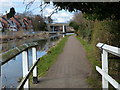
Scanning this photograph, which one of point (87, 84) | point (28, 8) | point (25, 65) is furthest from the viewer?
point (87, 84)

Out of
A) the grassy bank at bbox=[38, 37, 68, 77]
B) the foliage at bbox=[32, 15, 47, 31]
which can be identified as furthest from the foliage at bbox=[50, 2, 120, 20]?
the grassy bank at bbox=[38, 37, 68, 77]

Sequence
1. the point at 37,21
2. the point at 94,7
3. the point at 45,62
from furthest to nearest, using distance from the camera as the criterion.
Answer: the point at 37,21 < the point at 45,62 < the point at 94,7

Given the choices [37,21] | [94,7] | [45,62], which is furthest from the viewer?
[37,21]

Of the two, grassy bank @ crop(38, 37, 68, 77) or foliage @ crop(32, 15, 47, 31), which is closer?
foliage @ crop(32, 15, 47, 31)

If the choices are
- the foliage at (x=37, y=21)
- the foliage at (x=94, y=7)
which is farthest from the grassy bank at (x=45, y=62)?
the foliage at (x=94, y=7)

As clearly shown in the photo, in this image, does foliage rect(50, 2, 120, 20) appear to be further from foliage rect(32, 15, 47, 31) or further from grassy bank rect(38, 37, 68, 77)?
grassy bank rect(38, 37, 68, 77)

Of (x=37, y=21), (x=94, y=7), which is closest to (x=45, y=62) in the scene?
(x=37, y=21)

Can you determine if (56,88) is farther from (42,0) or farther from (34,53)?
(42,0)

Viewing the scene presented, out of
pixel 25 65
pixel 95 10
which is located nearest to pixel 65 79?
pixel 25 65

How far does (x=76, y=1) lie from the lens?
2754 mm

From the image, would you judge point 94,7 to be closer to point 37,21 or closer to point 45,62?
point 45,62

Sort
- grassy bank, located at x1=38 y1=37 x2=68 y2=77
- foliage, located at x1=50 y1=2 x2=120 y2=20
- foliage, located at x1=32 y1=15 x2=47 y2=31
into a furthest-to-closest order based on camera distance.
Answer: grassy bank, located at x1=38 y1=37 x2=68 y2=77
foliage, located at x1=32 y1=15 x2=47 y2=31
foliage, located at x1=50 y1=2 x2=120 y2=20

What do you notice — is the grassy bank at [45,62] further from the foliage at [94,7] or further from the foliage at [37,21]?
the foliage at [94,7]

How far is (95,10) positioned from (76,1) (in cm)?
45
